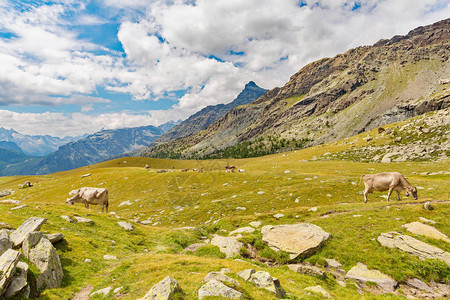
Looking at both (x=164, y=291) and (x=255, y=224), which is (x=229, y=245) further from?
(x=164, y=291)

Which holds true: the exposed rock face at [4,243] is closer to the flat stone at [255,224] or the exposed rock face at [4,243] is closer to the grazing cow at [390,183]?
the flat stone at [255,224]

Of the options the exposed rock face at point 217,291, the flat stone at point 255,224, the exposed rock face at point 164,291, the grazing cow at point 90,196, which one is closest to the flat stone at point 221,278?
the exposed rock face at point 217,291

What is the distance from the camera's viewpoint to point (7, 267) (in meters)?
8.90

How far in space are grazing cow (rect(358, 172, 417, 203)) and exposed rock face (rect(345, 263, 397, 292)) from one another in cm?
1581

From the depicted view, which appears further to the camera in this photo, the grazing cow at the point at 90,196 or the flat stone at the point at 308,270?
the grazing cow at the point at 90,196

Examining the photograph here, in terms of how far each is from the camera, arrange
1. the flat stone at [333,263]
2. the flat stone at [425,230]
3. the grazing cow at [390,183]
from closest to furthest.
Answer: the flat stone at [333,263] < the flat stone at [425,230] < the grazing cow at [390,183]

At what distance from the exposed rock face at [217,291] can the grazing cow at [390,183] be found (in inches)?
1038

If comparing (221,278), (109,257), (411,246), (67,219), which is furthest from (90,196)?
(411,246)

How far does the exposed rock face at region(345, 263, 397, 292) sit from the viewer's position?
41.1ft

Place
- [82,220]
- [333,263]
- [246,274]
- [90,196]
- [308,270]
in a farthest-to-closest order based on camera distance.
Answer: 1. [90,196]
2. [82,220]
3. [333,263]
4. [308,270]
5. [246,274]

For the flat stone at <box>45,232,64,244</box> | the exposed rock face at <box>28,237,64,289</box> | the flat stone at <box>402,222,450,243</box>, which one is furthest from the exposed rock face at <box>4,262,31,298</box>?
the flat stone at <box>402,222,450,243</box>

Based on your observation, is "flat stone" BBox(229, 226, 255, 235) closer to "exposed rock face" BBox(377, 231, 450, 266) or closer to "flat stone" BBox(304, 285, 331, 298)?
"flat stone" BBox(304, 285, 331, 298)

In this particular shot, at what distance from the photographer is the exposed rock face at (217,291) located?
860 cm

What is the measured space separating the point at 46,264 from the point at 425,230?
2714 centimetres
